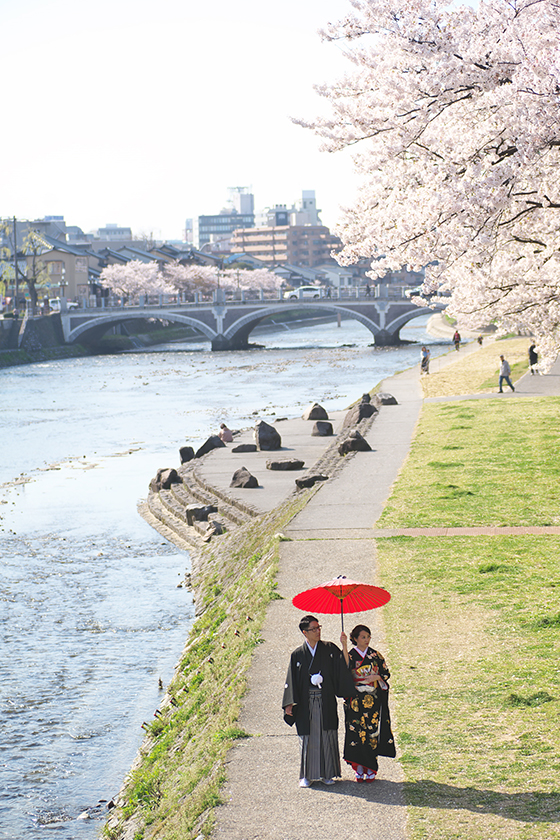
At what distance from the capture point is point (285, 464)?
92.8 ft

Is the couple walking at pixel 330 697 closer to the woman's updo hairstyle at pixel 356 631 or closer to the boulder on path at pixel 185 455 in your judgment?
the woman's updo hairstyle at pixel 356 631

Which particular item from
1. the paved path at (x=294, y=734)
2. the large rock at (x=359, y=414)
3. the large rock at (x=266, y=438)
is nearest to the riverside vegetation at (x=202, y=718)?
the paved path at (x=294, y=734)

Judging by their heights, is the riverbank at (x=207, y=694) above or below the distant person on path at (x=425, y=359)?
below

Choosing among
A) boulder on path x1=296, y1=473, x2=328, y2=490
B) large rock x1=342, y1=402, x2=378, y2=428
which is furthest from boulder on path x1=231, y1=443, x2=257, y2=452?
boulder on path x1=296, y1=473, x2=328, y2=490

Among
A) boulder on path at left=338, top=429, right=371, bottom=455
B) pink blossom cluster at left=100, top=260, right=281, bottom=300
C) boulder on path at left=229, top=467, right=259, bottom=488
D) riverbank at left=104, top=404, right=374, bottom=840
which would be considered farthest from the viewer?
pink blossom cluster at left=100, top=260, right=281, bottom=300

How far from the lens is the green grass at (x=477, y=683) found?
6789mm

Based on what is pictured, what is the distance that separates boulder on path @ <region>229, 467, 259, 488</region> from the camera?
25.8 meters

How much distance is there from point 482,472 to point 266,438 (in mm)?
13034

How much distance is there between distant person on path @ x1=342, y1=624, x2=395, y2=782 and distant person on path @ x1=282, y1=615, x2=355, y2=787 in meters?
0.10

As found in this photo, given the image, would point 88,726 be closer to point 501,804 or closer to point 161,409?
point 501,804

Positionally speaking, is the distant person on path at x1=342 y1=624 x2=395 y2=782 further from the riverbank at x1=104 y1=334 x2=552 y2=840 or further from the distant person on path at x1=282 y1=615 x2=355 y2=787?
the riverbank at x1=104 y1=334 x2=552 y2=840

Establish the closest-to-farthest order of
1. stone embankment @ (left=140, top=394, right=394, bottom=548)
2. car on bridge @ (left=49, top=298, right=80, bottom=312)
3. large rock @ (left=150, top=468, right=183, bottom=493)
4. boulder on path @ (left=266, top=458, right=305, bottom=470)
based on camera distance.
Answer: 1. stone embankment @ (left=140, top=394, right=394, bottom=548)
2. boulder on path @ (left=266, top=458, right=305, bottom=470)
3. large rock @ (left=150, top=468, right=183, bottom=493)
4. car on bridge @ (left=49, top=298, right=80, bottom=312)

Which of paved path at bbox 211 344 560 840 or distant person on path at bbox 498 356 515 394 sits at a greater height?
distant person on path at bbox 498 356 515 394

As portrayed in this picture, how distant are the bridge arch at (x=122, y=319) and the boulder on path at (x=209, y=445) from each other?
2613 inches
